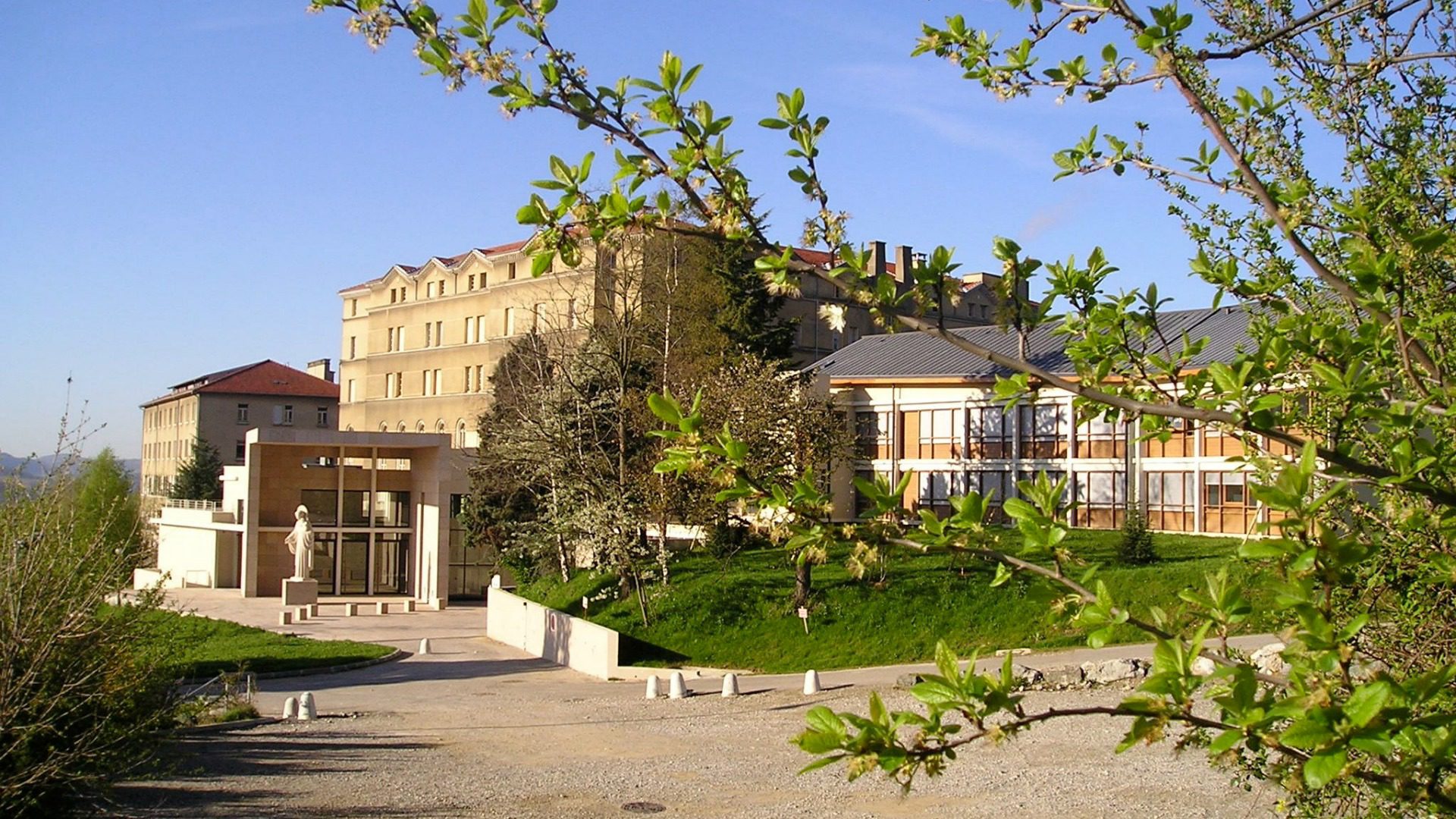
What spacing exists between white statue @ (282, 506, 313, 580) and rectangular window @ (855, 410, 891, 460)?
1748 cm

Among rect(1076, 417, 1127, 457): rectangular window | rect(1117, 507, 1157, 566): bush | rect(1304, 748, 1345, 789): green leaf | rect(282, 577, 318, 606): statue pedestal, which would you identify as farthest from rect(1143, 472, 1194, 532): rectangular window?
rect(1304, 748, 1345, 789): green leaf

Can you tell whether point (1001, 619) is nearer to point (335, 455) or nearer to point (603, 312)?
point (603, 312)

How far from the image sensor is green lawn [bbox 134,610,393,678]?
25.6m

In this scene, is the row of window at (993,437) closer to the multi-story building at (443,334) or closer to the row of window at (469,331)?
the multi-story building at (443,334)

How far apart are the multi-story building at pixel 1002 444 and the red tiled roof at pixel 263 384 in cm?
4857

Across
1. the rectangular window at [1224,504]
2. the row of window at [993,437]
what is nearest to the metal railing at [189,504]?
the row of window at [993,437]

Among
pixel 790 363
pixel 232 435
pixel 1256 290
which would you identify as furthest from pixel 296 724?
pixel 232 435

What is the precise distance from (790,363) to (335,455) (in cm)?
1598

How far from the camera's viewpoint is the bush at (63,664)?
9.84 metres

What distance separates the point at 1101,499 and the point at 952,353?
7940mm

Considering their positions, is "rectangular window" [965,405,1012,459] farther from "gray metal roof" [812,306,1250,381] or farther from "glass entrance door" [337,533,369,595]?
"glass entrance door" [337,533,369,595]

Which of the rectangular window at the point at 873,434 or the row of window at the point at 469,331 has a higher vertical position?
the row of window at the point at 469,331

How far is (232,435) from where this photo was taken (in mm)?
83062

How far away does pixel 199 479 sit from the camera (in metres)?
71.1
